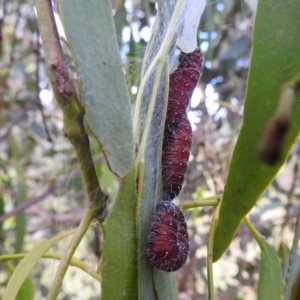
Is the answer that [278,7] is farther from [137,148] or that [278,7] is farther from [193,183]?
[193,183]

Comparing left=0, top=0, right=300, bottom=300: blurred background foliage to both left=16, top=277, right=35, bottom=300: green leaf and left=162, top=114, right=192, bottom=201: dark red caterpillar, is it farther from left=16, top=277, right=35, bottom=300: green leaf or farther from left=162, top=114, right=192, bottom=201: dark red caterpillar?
left=162, top=114, right=192, bottom=201: dark red caterpillar

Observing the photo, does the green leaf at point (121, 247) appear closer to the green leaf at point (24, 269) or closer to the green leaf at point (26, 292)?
the green leaf at point (24, 269)

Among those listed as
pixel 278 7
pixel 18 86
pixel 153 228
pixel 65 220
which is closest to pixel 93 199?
pixel 153 228

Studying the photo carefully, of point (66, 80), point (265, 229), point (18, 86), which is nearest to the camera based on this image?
point (66, 80)

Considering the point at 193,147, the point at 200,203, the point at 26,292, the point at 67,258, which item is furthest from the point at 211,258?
the point at 193,147

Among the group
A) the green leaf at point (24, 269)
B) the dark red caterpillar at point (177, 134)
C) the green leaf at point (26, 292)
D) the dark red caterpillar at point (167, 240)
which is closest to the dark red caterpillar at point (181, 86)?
the dark red caterpillar at point (177, 134)

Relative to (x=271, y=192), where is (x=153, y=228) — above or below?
above
